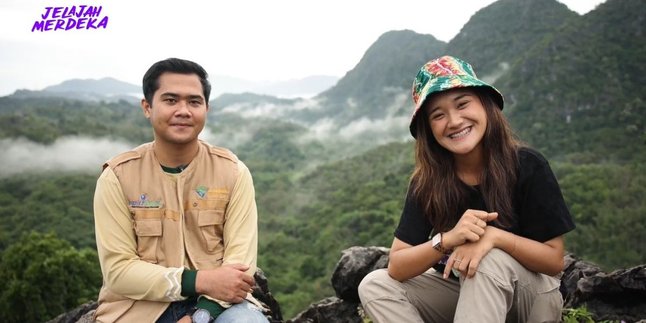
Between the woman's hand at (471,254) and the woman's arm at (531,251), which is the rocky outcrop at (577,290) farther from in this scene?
the woman's hand at (471,254)

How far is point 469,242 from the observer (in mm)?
2213

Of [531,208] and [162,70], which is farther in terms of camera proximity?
[162,70]

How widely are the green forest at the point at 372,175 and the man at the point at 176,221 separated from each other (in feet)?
20.2

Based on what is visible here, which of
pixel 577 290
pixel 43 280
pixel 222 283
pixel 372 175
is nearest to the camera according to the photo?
pixel 222 283

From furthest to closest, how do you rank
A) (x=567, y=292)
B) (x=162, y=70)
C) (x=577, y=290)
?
(x=567, y=292) → (x=577, y=290) → (x=162, y=70)

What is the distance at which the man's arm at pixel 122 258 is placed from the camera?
2318 mm

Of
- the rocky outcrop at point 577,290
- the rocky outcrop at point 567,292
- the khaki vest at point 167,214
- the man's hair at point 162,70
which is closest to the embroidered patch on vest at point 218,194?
the khaki vest at point 167,214

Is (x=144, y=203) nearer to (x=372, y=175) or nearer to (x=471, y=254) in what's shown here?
(x=471, y=254)

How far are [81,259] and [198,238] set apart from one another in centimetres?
2425

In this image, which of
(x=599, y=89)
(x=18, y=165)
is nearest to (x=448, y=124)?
(x=599, y=89)

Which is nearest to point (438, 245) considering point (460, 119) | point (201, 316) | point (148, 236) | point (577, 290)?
point (460, 119)

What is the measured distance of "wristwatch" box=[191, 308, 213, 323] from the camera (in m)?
2.28

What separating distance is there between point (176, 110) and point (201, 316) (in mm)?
1048

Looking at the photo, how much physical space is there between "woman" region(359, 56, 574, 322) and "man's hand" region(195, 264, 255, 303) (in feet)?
2.17
